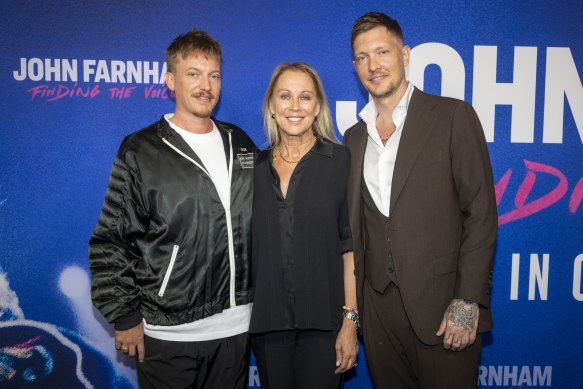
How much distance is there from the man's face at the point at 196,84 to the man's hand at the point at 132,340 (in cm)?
94

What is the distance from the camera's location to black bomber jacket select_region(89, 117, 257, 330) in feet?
6.30

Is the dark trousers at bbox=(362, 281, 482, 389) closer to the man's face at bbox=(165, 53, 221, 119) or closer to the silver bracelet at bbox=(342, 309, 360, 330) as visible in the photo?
the silver bracelet at bbox=(342, 309, 360, 330)

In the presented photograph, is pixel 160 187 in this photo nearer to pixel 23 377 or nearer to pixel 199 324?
pixel 199 324

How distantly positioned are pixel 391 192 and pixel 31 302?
227 centimetres

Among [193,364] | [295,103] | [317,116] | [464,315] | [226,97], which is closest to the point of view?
[464,315]

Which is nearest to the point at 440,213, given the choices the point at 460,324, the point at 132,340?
the point at 460,324

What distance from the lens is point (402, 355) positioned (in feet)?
6.87

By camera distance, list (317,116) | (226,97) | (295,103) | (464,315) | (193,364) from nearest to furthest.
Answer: (464,315) → (193,364) → (295,103) → (317,116) → (226,97)

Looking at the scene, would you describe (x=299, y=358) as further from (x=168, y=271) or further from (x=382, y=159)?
(x=382, y=159)

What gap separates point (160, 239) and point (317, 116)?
0.91m

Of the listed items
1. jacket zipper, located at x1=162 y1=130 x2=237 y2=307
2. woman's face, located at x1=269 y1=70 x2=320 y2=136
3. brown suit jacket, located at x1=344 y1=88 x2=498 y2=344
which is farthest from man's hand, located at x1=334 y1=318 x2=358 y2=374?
woman's face, located at x1=269 y1=70 x2=320 y2=136

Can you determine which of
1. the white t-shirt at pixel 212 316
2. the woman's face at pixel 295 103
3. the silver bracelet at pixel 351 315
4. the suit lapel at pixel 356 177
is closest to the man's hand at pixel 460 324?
the silver bracelet at pixel 351 315

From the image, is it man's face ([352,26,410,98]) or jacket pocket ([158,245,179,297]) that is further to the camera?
man's face ([352,26,410,98])

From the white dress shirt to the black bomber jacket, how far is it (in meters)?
0.61
